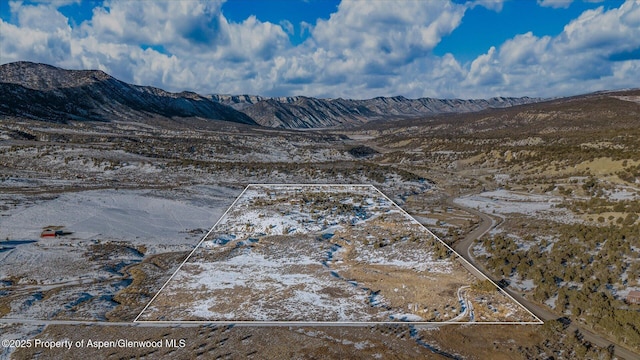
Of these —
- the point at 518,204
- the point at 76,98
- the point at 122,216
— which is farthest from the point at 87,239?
the point at 76,98

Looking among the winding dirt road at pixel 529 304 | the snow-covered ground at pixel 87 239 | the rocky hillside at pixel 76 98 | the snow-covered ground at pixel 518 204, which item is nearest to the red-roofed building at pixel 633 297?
the winding dirt road at pixel 529 304

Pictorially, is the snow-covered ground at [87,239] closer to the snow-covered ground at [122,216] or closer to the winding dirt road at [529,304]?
the snow-covered ground at [122,216]

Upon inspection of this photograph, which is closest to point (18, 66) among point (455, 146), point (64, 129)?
point (64, 129)

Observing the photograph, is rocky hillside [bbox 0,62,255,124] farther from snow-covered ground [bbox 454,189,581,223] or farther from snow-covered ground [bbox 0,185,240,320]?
snow-covered ground [bbox 454,189,581,223]

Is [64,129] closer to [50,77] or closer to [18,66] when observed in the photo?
[50,77]

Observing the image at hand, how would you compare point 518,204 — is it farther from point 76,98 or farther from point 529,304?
point 76,98

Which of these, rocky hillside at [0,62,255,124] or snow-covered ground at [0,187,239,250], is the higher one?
rocky hillside at [0,62,255,124]

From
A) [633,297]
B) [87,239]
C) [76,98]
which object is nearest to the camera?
[633,297]

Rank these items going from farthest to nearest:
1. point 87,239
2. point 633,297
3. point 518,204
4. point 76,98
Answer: point 76,98, point 518,204, point 87,239, point 633,297

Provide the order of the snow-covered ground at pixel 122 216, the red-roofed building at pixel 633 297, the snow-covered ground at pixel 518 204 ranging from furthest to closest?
the snow-covered ground at pixel 518 204 → the snow-covered ground at pixel 122 216 → the red-roofed building at pixel 633 297

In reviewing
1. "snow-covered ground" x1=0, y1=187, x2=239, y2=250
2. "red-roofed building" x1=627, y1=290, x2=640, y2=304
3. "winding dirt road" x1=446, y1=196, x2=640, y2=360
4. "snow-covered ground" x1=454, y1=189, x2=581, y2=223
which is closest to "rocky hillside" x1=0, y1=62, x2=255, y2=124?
"snow-covered ground" x1=0, y1=187, x2=239, y2=250
